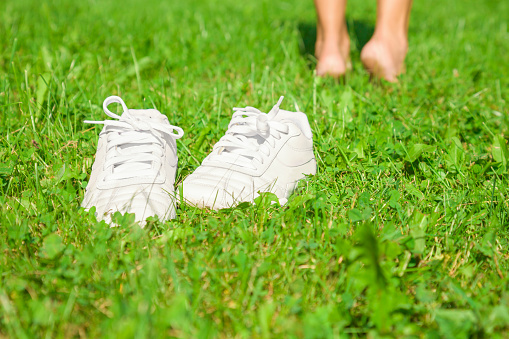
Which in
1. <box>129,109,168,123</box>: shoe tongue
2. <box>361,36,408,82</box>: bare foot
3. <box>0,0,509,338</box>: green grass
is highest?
<box>361,36,408,82</box>: bare foot

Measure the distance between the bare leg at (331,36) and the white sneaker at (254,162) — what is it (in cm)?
115

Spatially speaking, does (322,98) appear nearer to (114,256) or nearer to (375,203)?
(375,203)

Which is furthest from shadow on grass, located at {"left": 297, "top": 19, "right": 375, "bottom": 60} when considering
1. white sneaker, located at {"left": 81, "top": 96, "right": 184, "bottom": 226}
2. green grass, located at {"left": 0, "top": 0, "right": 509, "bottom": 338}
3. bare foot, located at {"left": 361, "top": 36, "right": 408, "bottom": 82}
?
white sneaker, located at {"left": 81, "top": 96, "right": 184, "bottom": 226}

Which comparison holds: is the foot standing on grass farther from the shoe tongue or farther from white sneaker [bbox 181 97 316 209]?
the shoe tongue

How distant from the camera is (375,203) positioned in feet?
5.63

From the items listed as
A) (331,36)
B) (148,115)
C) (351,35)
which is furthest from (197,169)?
(351,35)

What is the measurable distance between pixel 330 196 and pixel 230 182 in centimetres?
43

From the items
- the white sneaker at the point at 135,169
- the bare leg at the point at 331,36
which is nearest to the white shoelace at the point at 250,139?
the white sneaker at the point at 135,169

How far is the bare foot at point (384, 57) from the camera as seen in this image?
2.96 meters

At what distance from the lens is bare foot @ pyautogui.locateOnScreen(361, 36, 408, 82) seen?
2.96m

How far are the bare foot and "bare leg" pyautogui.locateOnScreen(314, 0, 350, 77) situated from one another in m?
0.18

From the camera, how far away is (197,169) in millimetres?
1825

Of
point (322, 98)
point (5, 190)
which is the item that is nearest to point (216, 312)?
point (5, 190)

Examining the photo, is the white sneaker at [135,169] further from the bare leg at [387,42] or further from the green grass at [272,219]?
the bare leg at [387,42]
